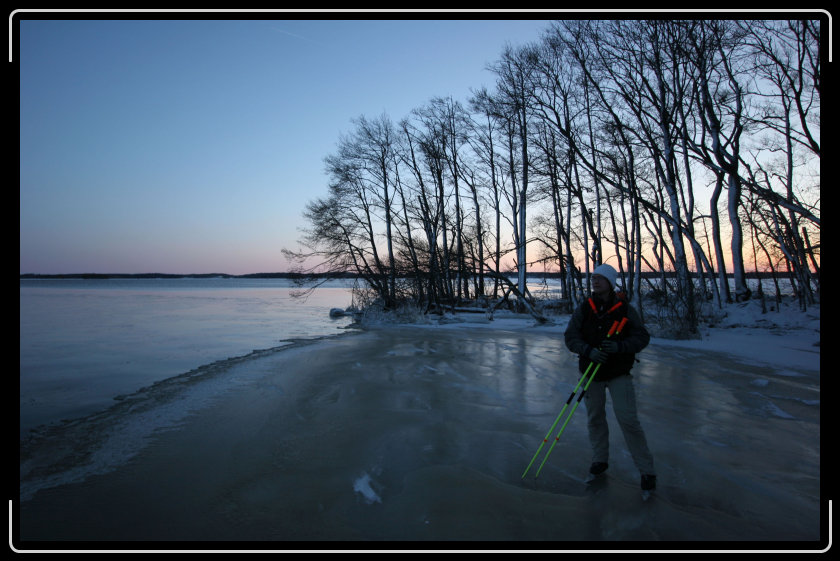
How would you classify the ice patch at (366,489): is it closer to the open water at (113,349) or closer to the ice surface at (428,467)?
the ice surface at (428,467)

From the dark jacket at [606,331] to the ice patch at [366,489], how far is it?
213 centimetres

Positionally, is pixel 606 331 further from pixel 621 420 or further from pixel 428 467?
pixel 428 467

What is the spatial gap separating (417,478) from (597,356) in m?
1.97

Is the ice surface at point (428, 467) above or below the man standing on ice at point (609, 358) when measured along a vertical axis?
below

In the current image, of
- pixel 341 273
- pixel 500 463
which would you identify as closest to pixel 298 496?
pixel 500 463

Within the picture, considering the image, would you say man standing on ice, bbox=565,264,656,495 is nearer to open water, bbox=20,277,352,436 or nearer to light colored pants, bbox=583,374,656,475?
light colored pants, bbox=583,374,656,475

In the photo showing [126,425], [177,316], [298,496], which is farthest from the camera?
[177,316]

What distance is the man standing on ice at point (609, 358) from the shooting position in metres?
3.71

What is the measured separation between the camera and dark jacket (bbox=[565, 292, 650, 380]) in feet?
12.4

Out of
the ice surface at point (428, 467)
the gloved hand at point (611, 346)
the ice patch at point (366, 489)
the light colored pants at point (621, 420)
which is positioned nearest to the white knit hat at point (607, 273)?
the gloved hand at point (611, 346)
